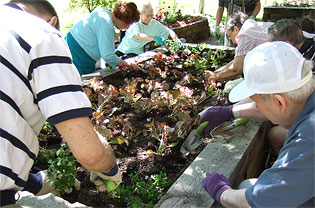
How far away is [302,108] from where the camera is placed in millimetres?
1301

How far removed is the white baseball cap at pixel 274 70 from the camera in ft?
4.16

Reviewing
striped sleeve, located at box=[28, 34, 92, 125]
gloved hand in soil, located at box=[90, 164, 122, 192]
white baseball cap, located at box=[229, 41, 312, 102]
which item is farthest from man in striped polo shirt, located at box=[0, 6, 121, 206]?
white baseball cap, located at box=[229, 41, 312, 102]

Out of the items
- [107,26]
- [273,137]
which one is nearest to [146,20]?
[107,26]

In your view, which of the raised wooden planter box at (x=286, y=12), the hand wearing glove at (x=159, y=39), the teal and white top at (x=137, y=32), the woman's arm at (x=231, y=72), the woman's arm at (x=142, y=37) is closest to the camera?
the woman's arm at (x=231, y=72)

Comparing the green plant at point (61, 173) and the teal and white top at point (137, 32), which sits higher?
the teal and white top at point (137, 32)

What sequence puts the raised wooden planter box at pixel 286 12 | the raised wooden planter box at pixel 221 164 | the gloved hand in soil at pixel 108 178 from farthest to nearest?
the raised wooden planter box at pixel 286 12 → the raised wooden planter box at pixel 221 164 → the gloved hand in soil at pixel 108 178

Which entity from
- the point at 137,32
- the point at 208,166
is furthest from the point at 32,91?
the point at 137,32

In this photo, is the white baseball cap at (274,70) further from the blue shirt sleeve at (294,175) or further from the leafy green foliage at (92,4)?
the leafy green foliage at (92,4)

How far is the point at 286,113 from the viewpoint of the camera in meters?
1.33

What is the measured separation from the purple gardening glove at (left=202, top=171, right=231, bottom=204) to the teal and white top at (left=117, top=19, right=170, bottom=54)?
3.22 m

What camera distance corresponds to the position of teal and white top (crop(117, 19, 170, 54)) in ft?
14.8

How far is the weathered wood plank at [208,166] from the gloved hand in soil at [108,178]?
0.28m

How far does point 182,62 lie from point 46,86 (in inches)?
133

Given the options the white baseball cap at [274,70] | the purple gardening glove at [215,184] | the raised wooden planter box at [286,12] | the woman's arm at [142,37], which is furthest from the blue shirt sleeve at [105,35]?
the raised wooden planter box at [286,12]
